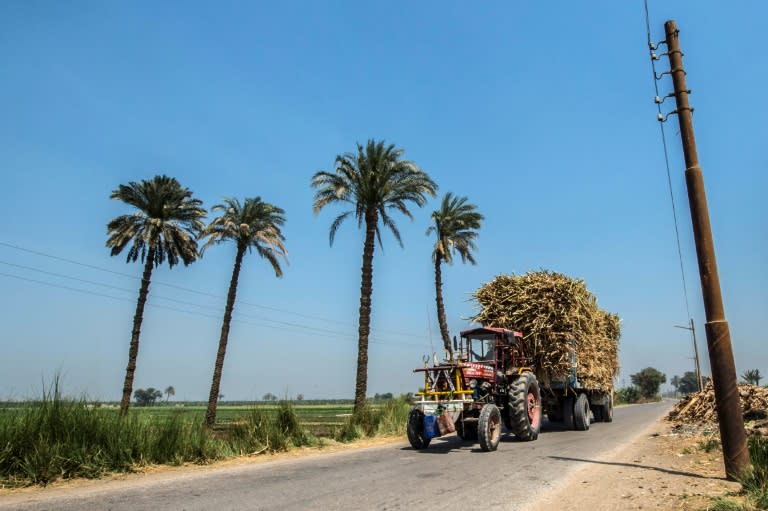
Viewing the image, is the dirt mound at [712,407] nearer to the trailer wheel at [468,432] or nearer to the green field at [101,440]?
the trailer wheel at [468,432]

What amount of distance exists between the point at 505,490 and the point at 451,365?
17.3 feet

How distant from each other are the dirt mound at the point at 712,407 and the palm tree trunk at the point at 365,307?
11.8 metres

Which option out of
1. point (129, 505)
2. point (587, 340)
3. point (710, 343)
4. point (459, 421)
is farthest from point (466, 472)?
point (587, 340)

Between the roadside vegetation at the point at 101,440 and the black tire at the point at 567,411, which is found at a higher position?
the black tire at the point at 567,411

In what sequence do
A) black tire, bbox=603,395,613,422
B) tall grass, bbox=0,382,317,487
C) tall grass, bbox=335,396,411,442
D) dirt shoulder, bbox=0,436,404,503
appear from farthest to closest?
black tire, bbox=603,395,613,422
tall grass, bbox=335,396,411,442
tall grass, bbox=0,382,317,487
dirt shoulder, bbox=0,436,404,503

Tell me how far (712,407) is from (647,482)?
11619mm

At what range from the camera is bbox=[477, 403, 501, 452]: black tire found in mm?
11109

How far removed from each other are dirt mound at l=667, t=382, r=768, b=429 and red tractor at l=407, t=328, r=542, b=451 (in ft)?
16.8

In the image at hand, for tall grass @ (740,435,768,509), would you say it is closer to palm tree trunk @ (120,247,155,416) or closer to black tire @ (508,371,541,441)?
black tire @ (508,371,541,441)

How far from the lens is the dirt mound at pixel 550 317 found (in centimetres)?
1582

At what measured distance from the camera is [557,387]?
16328 mm

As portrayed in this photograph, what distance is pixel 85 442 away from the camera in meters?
8.73

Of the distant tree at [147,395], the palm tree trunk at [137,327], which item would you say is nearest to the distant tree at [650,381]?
the palm tree trunk at [137,327]

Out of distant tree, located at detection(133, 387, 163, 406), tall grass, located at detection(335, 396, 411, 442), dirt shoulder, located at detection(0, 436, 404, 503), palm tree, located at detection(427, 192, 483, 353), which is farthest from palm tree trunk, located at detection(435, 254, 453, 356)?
distant tree, located at detection(133, 387, 163, 406)
